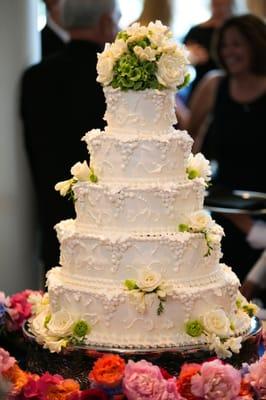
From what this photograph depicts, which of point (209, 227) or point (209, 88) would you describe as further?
point (209, 88)

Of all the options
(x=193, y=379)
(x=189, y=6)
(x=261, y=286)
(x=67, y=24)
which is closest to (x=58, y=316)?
(x=193, y=379)

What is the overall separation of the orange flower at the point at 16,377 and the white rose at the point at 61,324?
150mm

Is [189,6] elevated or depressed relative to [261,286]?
elevated

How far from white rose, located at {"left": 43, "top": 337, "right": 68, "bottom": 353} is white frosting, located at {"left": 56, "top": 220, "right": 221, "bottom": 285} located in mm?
187

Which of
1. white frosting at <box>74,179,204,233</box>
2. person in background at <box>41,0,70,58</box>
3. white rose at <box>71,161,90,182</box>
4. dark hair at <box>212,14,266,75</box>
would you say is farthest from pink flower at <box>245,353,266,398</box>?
person in background at <box>41,0,70,58</box>

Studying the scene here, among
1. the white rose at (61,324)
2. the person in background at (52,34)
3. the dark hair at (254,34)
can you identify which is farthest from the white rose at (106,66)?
the person in background at (52,34)

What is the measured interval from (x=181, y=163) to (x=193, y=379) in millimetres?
669

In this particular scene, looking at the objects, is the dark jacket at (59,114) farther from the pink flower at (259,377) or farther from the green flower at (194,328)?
the pink flower at (259,377)

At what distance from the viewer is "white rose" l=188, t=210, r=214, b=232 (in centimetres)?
309

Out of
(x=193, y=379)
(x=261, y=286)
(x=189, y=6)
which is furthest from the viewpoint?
(x=189, y=6)

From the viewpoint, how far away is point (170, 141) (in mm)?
3137

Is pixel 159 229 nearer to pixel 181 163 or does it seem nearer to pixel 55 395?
pixel 181 163

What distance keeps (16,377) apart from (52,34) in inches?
→ 156

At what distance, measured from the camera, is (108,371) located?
2836mm
